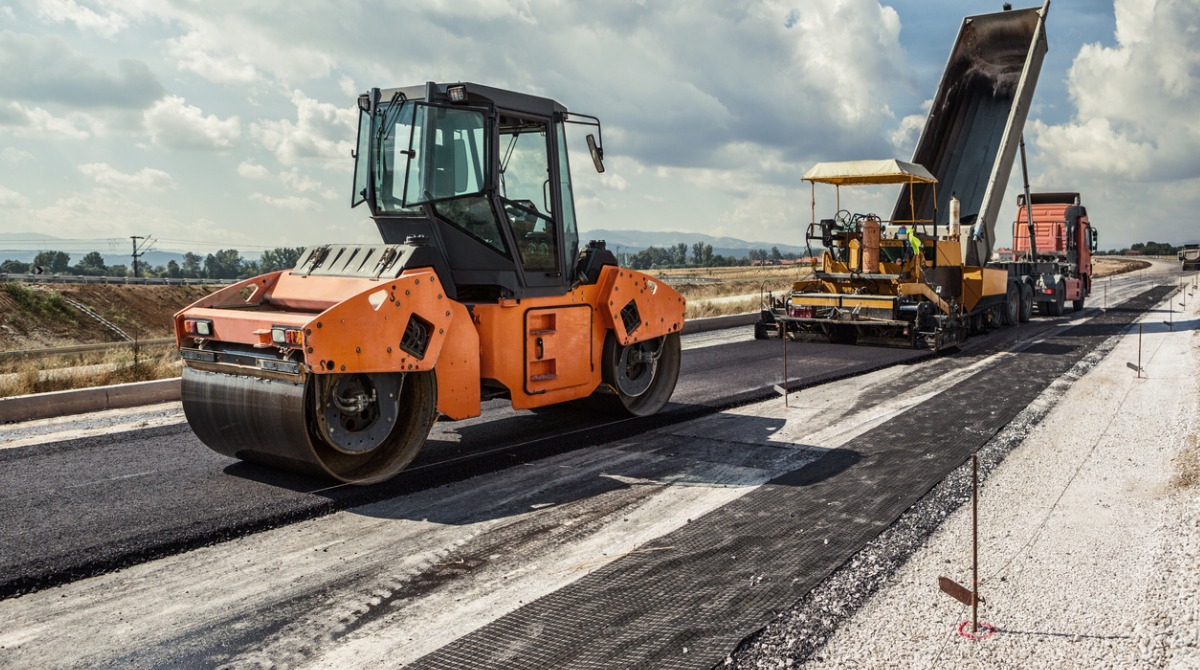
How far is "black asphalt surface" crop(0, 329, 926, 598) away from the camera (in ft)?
15.3

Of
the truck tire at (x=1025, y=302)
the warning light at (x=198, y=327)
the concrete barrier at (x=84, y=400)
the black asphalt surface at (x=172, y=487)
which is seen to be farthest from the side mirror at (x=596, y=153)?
the truck tire at (x=1025, y=302)

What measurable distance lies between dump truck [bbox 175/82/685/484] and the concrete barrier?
128 inches

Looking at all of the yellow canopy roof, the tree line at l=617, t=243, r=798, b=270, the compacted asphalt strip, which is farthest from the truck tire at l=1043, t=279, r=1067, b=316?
the tree line at l=617, t=243, r=798, b=270

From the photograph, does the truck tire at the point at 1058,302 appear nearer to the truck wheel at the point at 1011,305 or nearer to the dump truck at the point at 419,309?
the truck wheel at the point at 1011,305

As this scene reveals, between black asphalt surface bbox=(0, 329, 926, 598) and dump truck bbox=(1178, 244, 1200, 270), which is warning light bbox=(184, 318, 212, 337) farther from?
dump truck bbox=(1178, 244, 1200, 270)

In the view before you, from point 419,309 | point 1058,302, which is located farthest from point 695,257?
point 419,309

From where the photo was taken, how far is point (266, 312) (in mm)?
5969

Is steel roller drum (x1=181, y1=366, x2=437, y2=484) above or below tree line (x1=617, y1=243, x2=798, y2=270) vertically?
below

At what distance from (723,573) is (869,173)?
416 inches

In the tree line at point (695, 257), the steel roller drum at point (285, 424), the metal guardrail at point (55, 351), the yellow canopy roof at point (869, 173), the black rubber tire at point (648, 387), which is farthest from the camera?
the tree line at point (695, 257)

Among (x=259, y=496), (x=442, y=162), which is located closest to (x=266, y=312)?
(x=259, y=496)

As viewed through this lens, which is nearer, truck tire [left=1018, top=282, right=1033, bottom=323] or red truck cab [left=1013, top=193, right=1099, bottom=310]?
truck tire [left=1018, top=282, right=1033, bottom=323]

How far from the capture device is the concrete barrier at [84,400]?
830cm

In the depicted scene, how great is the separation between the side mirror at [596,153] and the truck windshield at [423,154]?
996mm
